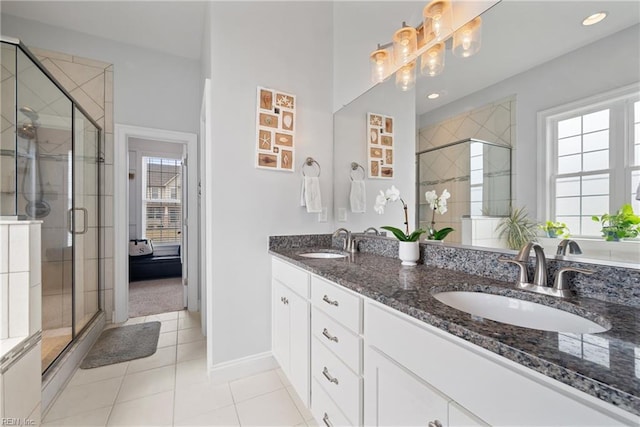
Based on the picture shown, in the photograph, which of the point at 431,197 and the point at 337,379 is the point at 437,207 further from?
the point at 337,379

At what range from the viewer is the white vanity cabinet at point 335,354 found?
105 cm

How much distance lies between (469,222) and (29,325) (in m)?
2.18

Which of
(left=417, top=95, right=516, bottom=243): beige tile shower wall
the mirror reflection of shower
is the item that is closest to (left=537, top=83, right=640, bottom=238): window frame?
(left=417, top=95, right=516, bottom=243): beige tile shower wall

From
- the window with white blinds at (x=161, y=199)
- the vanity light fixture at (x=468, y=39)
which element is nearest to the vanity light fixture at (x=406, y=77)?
the vanity light fixture at (x=468, y=39)

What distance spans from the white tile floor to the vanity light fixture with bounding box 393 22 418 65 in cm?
214

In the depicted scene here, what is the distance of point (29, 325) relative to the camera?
1342 mm

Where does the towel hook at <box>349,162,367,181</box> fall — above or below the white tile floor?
above

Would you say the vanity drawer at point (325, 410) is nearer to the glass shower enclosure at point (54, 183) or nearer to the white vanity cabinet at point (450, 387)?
the white vanity cabinet at point (450, 387)

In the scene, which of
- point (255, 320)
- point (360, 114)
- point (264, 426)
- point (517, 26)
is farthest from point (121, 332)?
point (517, 26)

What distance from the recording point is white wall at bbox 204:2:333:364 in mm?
1845

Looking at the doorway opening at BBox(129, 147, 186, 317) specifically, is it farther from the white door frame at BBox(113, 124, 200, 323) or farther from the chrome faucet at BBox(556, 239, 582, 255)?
the chrome faucet at BBox(556, 239, 582, 255)

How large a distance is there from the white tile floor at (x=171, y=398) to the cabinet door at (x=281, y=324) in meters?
0.19

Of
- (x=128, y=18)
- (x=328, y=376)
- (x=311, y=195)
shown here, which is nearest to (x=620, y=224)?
(x=328, y=376)

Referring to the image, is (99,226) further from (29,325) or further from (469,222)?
(469,222)
